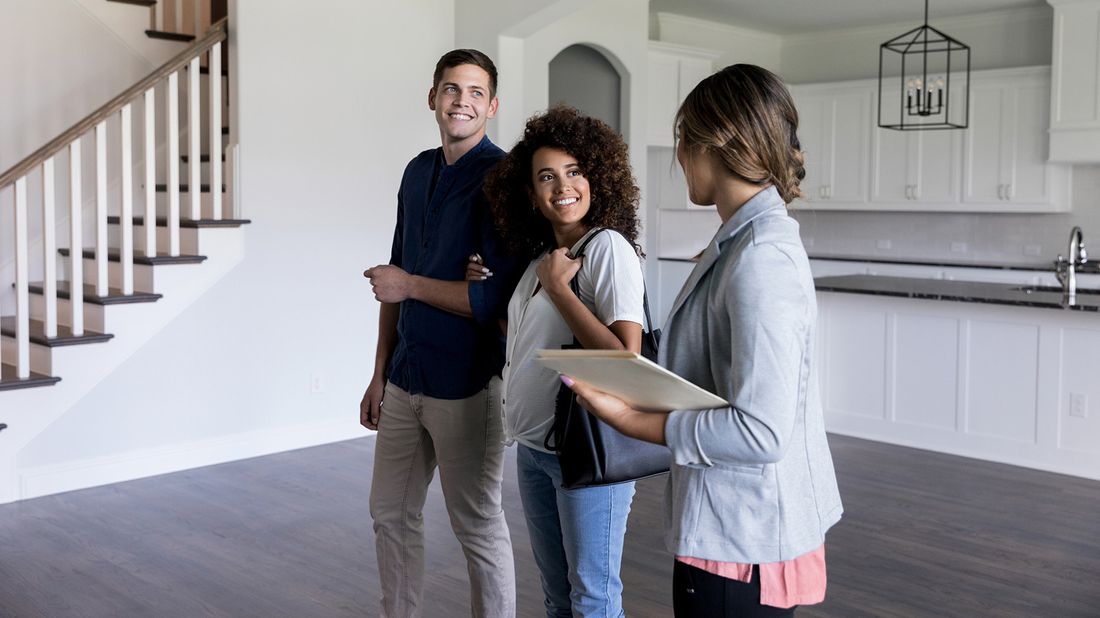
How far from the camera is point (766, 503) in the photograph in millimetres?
1358

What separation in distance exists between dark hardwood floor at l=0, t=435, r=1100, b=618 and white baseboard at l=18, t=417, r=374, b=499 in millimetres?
107

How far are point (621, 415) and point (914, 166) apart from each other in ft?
27.0

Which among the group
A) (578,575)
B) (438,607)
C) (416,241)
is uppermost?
(416,241)

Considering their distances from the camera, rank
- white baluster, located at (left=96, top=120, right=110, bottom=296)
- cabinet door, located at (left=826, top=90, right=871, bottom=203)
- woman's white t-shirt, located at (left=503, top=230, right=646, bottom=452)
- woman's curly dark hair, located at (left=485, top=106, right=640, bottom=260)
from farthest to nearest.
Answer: cabinet door, located at (left=826, top=90, right=871, bottom=203)
white baluster, located at (left=96, top=120, right=110, bottom=296)
woman's curly dark hair, located at (left=485, top=106, right=640, bottom=260)
woman's white t-shirt, located at (left=503, top=230, right=646, bottom=452)

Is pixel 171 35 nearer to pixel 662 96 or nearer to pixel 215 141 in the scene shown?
pixel 215 141

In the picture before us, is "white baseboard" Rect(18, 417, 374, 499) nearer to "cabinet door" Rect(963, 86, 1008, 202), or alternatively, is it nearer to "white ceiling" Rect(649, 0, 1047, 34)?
"white ceiling" Rect(649, 0, 1047, 34)

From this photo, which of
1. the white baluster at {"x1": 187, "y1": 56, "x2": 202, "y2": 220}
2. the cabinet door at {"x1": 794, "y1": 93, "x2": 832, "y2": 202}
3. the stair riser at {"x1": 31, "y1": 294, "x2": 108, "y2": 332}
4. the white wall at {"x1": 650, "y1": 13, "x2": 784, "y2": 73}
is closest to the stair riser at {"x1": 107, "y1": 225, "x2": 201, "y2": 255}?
the white baluster at {"x1": 187, "y1": 56, "x2": 202, "y2": 220}

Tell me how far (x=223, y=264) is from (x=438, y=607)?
2.71 m

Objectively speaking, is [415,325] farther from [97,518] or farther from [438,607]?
[97,518]

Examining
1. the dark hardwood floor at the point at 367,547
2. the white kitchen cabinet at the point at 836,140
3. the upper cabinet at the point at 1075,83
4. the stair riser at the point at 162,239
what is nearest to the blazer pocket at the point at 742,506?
the dark hardwood floor at the point at 367,547

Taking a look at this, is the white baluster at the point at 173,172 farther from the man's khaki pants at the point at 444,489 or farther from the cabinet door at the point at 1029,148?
the cabinet door at the point at 1029,148

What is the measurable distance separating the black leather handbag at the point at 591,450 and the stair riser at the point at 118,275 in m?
4.03

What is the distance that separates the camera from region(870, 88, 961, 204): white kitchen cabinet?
8.73m

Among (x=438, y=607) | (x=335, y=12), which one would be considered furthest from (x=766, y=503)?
(x=335, y=12)
